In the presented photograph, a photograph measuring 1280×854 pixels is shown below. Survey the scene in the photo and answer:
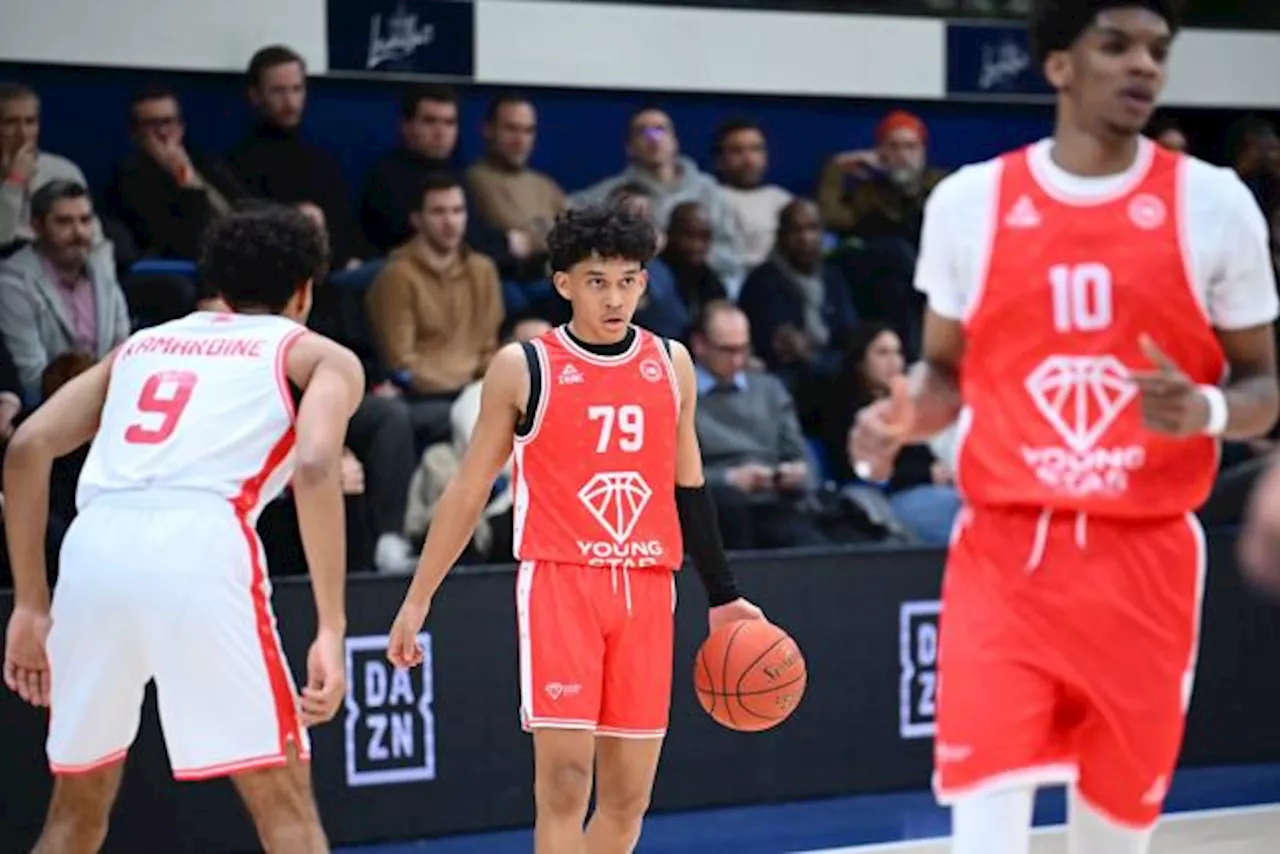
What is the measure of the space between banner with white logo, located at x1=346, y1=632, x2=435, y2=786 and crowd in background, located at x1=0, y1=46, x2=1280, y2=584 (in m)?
0.39

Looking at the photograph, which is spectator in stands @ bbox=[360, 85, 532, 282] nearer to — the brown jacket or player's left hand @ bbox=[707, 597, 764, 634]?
the brown jacket

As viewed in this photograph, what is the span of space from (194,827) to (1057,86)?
14.8 ft

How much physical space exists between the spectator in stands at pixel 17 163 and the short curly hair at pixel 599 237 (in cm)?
333

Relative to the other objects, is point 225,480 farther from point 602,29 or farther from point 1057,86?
point 602,29

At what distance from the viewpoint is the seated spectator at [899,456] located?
9.43 m

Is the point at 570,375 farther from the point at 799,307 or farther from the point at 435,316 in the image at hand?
the point at 799,307

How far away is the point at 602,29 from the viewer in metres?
11.0

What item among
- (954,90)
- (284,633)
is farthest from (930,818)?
(954,90)

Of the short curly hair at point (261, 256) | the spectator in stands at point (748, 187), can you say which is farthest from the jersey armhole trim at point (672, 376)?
the spectator in stands at point (748, 187)

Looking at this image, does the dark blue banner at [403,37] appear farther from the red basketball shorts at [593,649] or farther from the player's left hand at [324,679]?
the player's left hand at [324,679]

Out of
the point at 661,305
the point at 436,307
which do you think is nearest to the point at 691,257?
the point at 661,305

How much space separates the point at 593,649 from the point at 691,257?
4459 mm

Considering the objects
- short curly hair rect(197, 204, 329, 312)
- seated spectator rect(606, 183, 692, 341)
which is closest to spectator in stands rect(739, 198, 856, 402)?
seated spectator rect(606, 183, 692, 341)

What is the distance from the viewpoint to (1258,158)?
11.4 meters
